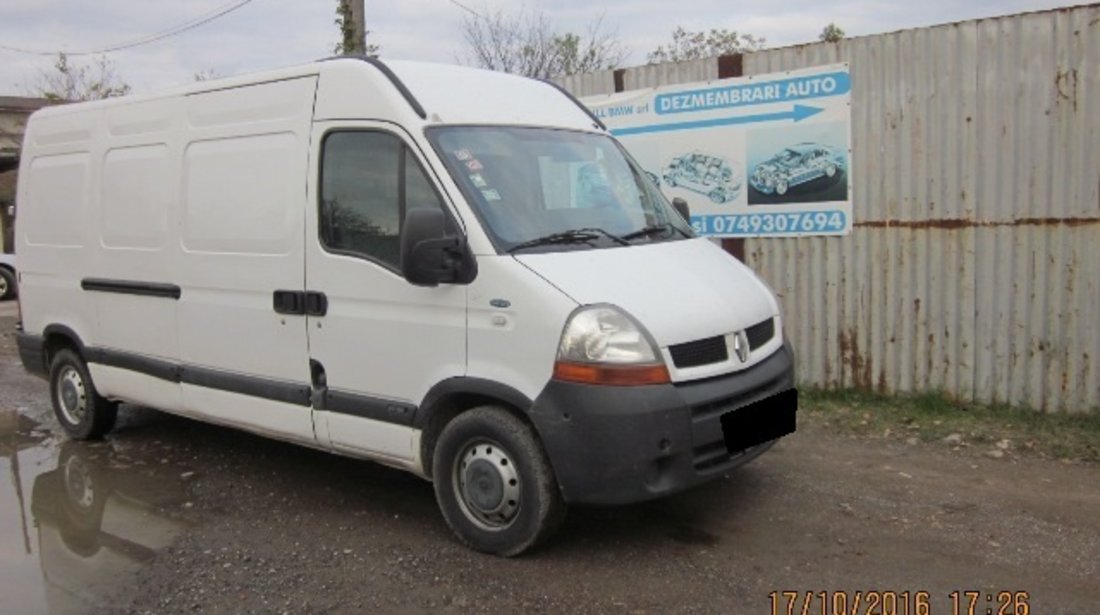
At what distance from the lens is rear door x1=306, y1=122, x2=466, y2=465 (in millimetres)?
4246

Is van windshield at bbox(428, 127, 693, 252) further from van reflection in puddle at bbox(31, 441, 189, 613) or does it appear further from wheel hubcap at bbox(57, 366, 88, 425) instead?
wheel hubcap at bbox(57, 366, 88, 425)

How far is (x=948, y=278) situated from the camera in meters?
6.43

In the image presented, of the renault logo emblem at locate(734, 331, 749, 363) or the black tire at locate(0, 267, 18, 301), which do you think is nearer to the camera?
the renault logo emblem at locate(734, 331, 749, 363)

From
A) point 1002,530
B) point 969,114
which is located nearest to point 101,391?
point 1002,530

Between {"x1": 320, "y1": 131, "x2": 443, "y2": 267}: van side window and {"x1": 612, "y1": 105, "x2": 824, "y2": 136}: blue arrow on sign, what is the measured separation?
3.76m

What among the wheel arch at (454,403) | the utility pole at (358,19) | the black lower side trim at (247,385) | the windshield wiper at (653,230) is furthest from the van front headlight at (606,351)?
the utility pole at (358,19)

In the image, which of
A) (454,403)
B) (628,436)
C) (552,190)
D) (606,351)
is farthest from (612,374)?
(552,190)

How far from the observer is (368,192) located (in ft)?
Answer: 14.9

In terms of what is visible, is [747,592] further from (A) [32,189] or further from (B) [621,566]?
(A) [32,189]

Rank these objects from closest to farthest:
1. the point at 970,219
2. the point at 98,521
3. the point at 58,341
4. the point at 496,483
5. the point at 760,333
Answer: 1. the point at 496,483
2. the point at 760,333
3. the point at 98,521
4. the point at 970,219
5. the point at 58,341

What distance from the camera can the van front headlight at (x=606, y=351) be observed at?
12.4 ft

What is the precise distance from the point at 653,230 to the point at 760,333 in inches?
31.7

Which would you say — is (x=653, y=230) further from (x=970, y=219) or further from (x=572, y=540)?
(x=970, y=219)

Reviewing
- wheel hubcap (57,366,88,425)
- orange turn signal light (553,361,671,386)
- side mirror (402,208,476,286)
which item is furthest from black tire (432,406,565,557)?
wheel hubcap (57,366,88,425)
